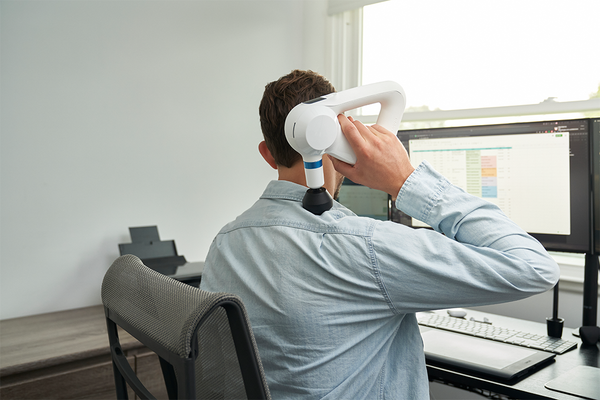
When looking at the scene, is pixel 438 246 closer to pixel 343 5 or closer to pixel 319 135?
pixel 319 135

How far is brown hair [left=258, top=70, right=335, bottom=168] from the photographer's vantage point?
863mm

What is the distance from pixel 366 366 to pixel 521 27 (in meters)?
1.60

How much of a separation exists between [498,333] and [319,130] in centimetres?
87

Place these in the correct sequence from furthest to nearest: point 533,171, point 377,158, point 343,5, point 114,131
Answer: point 343,5 → point 114,131 → point 533,171 → point 377,158

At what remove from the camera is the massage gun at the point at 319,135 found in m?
0.74

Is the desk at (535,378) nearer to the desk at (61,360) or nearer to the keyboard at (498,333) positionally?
the keyboard at (498,333)

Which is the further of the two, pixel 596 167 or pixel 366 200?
pixel 366 200

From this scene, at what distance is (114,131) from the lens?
1.79m

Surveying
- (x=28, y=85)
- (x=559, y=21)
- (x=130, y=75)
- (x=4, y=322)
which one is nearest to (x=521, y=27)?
(x=559, y=21)

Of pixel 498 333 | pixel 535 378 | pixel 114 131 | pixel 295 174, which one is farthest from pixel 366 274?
pixel 114 131

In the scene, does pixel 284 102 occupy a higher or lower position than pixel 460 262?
higher

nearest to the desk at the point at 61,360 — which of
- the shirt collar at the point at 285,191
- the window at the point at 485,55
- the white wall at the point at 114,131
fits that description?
the white wall at the point at 114,131

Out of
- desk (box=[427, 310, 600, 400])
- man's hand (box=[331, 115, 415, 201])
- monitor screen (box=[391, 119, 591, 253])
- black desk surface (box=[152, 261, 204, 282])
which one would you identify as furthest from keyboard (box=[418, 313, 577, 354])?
black desk surface (box=[152, 261, 204, 282])

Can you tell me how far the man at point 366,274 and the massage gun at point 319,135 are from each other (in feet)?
0.07
